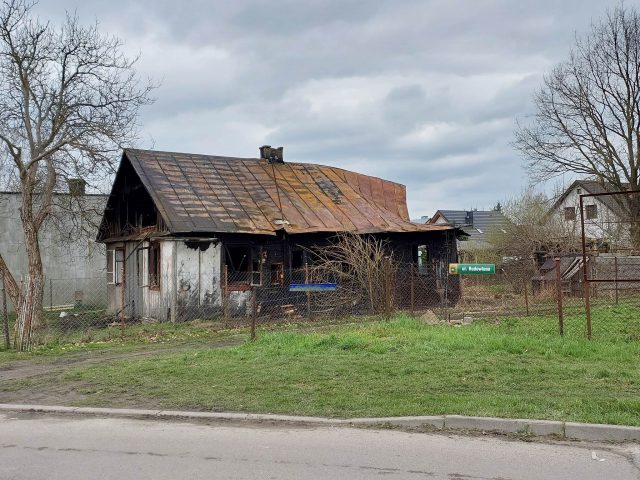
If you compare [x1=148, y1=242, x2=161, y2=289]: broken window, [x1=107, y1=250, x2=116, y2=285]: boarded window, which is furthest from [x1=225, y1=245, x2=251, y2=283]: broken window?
[x1=107, y1=250, x2=116, y2=285]: boarded window

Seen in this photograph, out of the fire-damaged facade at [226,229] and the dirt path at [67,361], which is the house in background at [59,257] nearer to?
the fire-damaged facade at [226,229]

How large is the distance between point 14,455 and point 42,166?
18.1 m

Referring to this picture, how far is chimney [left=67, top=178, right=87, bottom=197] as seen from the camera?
2167cm

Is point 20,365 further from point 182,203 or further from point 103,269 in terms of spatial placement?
point 103,269

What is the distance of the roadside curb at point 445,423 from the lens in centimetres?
659

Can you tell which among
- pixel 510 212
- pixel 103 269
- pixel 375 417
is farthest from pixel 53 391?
pixel 510 212

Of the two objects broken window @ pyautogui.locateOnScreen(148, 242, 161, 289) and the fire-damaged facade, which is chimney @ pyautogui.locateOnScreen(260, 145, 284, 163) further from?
broken window @ pyautogui.locateOnScreen(148, 242, 161, 289)

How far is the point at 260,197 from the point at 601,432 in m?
19.4

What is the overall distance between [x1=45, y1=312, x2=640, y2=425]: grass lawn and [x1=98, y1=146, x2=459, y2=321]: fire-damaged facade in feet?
25.6

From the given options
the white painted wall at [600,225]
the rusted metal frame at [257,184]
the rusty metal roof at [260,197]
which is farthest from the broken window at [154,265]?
→ the white painted wall at [600,225]

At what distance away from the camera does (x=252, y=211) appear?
2369 cm

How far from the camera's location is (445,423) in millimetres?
7125

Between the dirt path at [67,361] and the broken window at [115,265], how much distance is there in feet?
40.0

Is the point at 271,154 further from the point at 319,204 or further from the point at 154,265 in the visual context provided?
the point at 154,265
